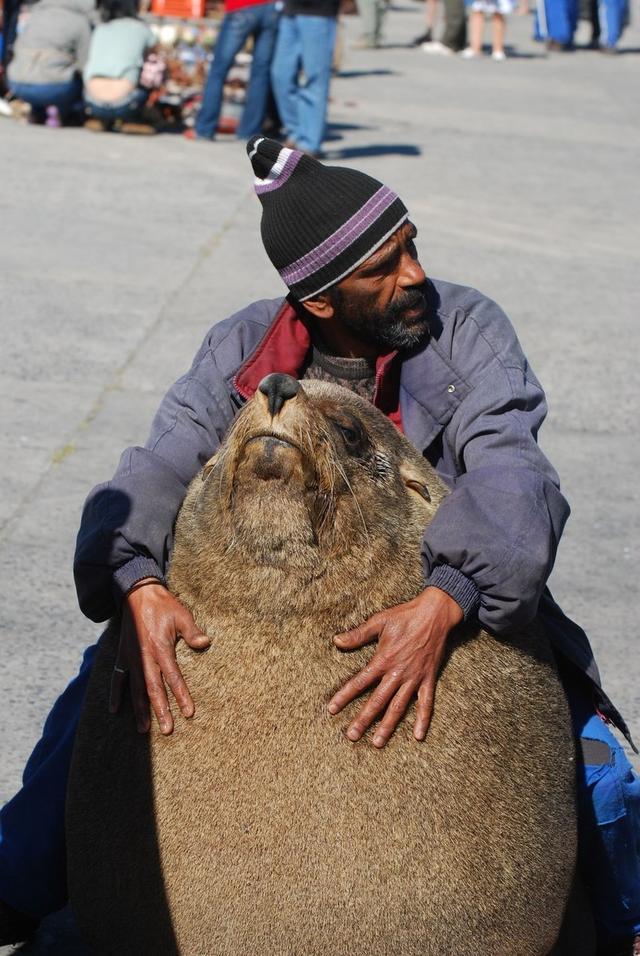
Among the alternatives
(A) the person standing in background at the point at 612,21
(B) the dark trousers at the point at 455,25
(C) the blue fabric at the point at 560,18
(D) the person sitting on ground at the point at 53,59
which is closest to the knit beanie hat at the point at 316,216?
(D) the person sitting on ground at the point at 53,59

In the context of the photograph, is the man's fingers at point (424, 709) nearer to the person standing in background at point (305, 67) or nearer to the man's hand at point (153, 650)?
the man's hand at point (153, 650)

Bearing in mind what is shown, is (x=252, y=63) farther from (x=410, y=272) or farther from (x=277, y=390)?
(x=277, y=390)

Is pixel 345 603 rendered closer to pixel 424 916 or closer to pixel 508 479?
pixel 508 479

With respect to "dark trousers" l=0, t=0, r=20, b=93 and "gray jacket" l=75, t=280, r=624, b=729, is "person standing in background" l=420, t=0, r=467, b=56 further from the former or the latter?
"gray jacket" l=75, t=280, r=624, b=729

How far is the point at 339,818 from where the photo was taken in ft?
8.98

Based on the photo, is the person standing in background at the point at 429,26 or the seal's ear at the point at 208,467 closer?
the seal's ear at the point at 208,467

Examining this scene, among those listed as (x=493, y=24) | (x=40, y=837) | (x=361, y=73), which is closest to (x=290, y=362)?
(x=40, y=837)

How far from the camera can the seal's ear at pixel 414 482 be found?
3135 mm

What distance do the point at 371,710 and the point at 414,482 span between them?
0.56 m

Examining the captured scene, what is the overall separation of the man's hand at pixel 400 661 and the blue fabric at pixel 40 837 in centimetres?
75

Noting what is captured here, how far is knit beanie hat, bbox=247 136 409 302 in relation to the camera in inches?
133

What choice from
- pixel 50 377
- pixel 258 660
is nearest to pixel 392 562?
pixel 258 660

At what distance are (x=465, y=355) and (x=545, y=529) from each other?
55cm

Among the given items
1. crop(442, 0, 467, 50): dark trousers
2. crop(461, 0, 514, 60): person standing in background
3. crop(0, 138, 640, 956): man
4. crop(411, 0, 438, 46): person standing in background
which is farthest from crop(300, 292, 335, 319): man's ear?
crop(411, 0, 438, 46): person standing in background
